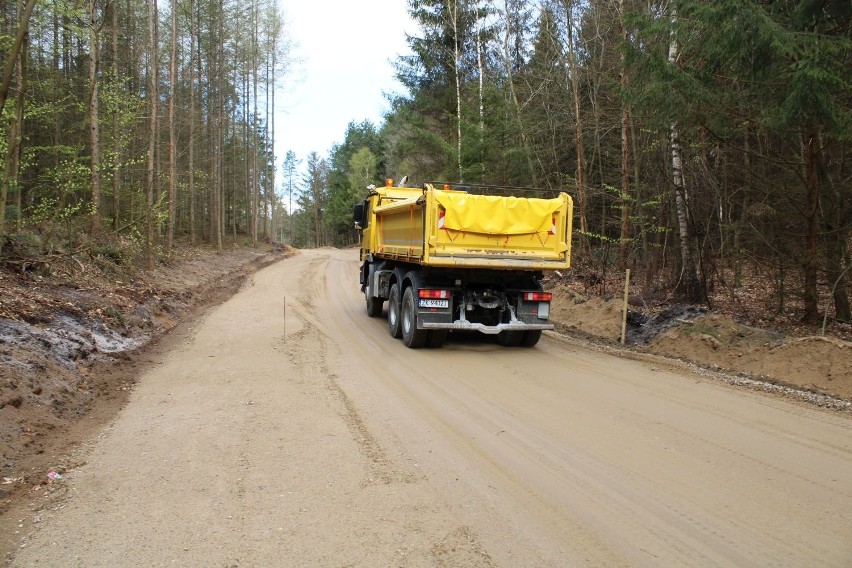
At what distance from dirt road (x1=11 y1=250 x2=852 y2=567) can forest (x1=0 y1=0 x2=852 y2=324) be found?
16.8ft

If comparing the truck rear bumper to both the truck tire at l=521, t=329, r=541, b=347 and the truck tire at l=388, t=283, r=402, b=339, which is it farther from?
the truck tire at l=388, t=283, r=402, b=339

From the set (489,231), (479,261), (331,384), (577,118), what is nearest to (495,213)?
(489,231)

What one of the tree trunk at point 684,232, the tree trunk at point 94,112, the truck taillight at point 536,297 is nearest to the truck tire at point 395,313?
the truck taillight at point 536,297

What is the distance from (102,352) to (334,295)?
9.41m

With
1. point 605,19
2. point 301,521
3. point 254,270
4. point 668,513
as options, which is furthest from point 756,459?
point 254,270

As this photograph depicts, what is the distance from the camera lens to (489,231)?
9414 mm

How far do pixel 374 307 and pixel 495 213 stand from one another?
16.7ft

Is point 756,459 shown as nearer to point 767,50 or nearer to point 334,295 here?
point 767,50

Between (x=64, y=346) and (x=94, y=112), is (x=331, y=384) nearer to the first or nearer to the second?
(x=64, y=346)

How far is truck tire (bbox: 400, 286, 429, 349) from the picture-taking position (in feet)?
31.9

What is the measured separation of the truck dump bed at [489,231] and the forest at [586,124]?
9.39ft

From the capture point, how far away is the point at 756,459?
488 cm

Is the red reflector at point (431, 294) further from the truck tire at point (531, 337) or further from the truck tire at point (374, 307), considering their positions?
the truck tire at point (374, 307)

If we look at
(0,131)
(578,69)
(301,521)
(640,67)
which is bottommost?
(301,521)
